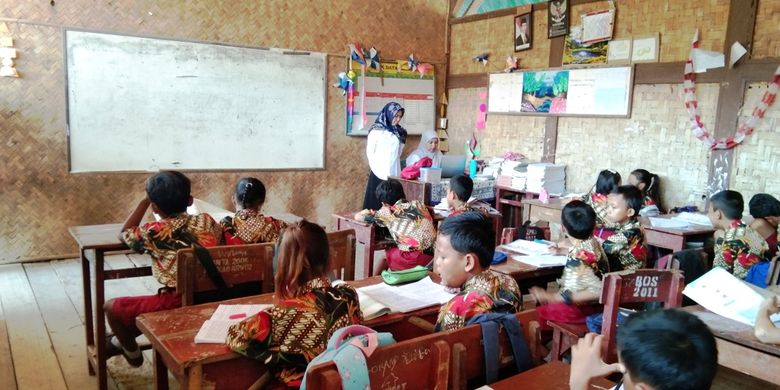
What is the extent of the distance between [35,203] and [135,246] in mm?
3148

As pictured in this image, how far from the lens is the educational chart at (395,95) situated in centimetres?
647

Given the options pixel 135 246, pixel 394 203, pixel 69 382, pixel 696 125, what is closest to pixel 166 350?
pixel 135 246

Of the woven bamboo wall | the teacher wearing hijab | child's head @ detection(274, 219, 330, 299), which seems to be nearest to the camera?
child's head @ detection(274, 219, 330, 299)

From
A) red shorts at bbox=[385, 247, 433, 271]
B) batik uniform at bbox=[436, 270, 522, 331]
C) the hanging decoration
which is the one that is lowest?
red shorts at bbox=[385, 247, 433, 271]

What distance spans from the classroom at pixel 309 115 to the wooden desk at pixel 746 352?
105 centimetres

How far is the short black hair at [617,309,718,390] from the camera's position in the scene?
1058mm

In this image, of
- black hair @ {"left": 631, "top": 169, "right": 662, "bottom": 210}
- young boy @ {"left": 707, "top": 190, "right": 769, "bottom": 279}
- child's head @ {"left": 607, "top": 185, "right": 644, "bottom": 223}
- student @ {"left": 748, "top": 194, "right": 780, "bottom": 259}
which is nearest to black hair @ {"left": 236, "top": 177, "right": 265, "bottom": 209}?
child's head @ {"left": 607, "top": 185, "right": 644, "bottom": 223}

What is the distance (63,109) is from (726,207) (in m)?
4.97

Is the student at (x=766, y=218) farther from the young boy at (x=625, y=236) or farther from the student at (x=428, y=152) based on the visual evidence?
the student at (x=428, y=152)

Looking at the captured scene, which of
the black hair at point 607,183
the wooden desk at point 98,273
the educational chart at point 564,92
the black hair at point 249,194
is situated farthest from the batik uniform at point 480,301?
the educational chart at point 564,92

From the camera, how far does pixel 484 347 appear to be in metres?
1.45

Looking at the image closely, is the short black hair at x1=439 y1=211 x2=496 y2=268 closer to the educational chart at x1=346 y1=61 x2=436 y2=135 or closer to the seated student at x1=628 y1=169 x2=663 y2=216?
the seated student at x1=628 y1=169 x2=663 y2=216

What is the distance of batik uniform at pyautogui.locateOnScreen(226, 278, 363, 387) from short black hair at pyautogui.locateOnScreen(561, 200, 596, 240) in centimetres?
132

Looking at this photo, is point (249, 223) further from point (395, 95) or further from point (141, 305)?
point (395, 95)
